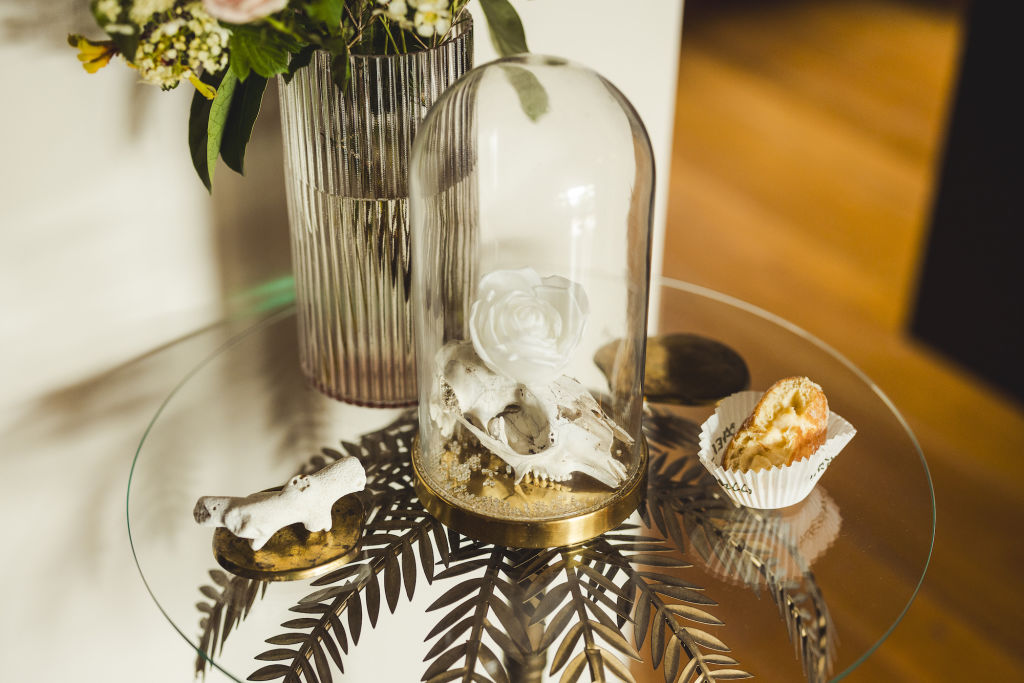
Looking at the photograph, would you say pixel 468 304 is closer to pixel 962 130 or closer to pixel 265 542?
pixel 265 542

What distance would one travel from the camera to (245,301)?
914 mm

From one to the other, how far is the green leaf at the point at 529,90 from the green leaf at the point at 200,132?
0.22 m

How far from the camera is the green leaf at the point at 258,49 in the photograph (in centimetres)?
58

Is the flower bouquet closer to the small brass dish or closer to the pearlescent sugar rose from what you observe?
the pearlescent sugar rose

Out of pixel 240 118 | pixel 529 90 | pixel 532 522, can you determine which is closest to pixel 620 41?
pixel 529 90

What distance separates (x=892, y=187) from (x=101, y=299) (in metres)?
2.33

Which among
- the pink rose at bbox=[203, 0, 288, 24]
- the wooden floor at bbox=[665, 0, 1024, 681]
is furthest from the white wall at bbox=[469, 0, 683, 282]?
the wooden floor at bbox=[665, 0, 1024, 681]

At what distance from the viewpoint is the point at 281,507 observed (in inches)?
25.1

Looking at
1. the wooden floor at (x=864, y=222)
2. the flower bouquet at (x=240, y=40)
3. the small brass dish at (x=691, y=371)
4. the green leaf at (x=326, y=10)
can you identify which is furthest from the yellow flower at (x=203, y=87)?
the wooden floor at (x=864, y=222)

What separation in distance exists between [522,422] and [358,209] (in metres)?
0.21

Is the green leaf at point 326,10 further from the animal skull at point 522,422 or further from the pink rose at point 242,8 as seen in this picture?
the animal skull at point 522,422

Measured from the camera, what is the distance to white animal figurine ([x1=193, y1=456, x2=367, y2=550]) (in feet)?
2.10

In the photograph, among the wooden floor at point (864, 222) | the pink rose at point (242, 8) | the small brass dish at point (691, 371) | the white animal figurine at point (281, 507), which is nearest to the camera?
the pink rose at point (242, 8)

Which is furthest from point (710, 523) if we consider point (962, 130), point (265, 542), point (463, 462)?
point (962, 130)
